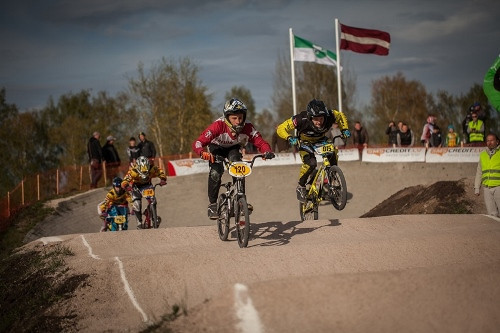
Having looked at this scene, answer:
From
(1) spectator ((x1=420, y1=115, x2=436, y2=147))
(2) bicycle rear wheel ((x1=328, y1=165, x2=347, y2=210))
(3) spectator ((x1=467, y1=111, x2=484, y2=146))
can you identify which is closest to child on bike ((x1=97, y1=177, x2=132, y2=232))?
(2) bicycle rear wheel ((x1=328, y1=165, x2=347, y2=210))

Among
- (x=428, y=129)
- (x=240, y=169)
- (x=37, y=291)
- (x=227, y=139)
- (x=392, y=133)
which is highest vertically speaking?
(x=428, y=129)

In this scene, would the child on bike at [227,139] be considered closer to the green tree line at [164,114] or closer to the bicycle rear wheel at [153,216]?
the bicycle rear wheel at [153,216]

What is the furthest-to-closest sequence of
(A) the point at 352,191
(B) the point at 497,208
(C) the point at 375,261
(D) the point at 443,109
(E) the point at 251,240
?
(D) the point at 443,109
(A) the point at 352,191
(B) the point at 497,208
(E) the point at 251,240
(C) the point at 375,261

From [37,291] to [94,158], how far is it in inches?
707

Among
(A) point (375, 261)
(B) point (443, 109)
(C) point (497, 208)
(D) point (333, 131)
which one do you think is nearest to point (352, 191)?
(D) point (333, 131)

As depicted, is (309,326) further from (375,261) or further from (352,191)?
(352,191)

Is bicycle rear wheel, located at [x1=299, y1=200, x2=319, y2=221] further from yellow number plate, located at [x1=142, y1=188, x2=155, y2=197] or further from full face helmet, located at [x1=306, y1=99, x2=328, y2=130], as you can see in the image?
yellow number plate, located at [x1=142, y1=188, x2=155, y2=197]

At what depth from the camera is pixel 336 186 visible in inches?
439


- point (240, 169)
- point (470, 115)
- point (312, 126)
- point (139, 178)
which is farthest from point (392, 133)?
point (240, 169)

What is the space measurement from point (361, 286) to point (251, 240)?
413 cm

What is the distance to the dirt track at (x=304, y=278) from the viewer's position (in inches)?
237

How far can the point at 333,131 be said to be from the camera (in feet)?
92.9

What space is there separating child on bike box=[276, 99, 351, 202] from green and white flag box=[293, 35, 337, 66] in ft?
71.2

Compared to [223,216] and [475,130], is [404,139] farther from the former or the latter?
[223,216]
